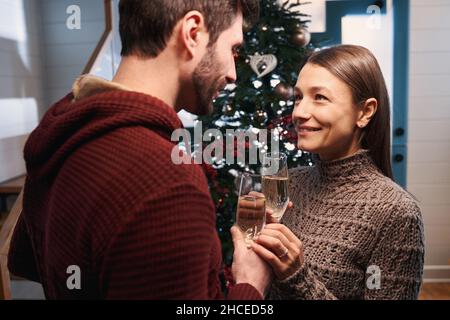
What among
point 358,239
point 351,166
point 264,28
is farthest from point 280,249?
point 264,28

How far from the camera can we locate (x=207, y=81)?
2.34ft

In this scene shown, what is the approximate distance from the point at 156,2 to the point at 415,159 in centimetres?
294

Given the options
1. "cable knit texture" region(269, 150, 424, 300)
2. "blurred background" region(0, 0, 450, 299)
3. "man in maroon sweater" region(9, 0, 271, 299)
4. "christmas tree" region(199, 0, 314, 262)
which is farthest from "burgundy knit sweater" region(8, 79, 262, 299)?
"blurred background" region(0, 0, 450, 299)

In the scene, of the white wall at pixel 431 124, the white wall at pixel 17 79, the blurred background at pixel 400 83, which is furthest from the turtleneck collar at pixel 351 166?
the white wall at pixel 17 79

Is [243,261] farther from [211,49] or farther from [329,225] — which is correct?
[211,49]

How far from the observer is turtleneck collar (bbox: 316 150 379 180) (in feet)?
3.38

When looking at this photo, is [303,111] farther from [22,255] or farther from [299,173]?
[22,255]

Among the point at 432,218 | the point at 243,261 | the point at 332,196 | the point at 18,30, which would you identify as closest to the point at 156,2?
the point at 243,261

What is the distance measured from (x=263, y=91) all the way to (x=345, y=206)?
126 centimetres

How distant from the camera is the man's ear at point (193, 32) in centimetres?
65

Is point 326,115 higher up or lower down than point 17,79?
lower down

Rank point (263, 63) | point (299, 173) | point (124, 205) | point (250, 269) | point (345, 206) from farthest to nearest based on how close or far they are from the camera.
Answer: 1. point (263, 63)
2. point (299, 173)
3. point (345, 206)
4. point (250, 269)
5. point (124, 205)

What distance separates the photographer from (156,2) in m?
0.65

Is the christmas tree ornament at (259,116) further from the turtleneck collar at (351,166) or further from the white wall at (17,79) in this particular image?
the white wall at (17,79)
